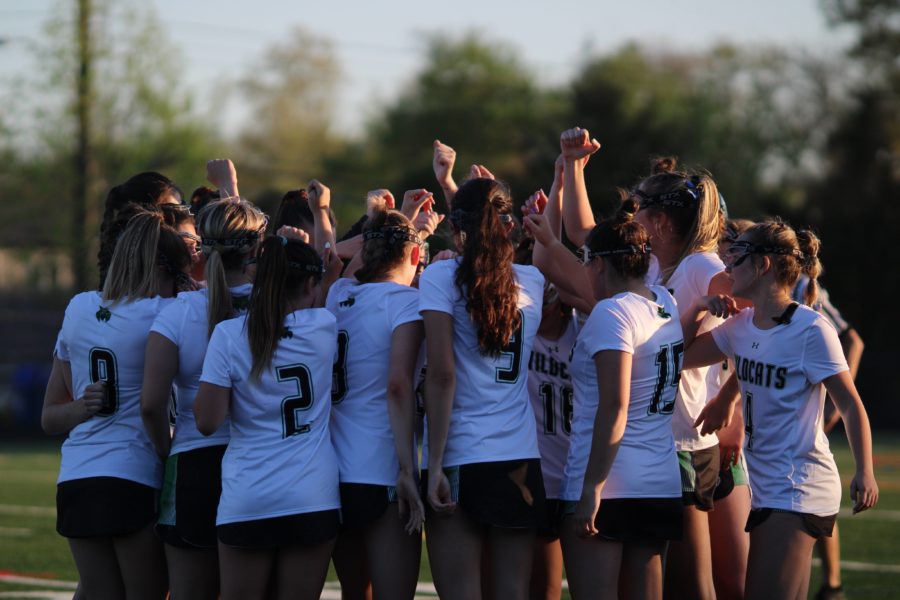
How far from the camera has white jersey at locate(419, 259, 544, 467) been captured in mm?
4715

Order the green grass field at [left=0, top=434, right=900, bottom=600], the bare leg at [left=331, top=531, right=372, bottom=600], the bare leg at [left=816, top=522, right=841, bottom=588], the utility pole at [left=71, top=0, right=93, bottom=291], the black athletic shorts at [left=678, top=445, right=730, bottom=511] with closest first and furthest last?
the bare leg at [left=331, top=531, right=372, bottom=600]
the black athletic shorts at [left=678, top=445, right=730, bottom=511]
the bare leg at [left=816, top=522, right=841, bottom=588]
the green grass field at [left=0, top=434, right=900, bottom=600]
the utility pole at [left=71, top=0, right=93, bottom=291]

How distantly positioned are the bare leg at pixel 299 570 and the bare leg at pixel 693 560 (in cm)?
160

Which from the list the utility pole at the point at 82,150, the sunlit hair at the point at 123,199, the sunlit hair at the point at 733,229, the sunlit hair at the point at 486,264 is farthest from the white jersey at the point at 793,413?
the utility pole at the point at 82,150

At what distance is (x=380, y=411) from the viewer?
15.9 feet

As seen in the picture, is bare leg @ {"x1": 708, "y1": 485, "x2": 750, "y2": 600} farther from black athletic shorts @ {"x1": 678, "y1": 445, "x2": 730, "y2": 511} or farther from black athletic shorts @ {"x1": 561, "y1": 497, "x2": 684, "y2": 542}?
black athletic shorts @ {"x1": 561, "y1": 497, "x2": 684, "y2": 542}

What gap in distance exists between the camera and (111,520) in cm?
483

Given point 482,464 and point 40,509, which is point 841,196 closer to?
point 40,509

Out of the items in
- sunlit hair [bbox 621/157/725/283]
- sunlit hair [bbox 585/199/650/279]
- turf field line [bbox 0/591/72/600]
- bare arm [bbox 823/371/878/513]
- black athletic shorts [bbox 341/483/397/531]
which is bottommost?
turf field line [bbox 0/591/72/600]

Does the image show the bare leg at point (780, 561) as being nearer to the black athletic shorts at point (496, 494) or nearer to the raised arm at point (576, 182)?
the black athletic shorts at point (496, 494)

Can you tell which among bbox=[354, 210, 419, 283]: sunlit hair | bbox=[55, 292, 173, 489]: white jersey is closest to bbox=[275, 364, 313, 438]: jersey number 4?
bbox=[354, 210, 419, 283]: sunlit hair

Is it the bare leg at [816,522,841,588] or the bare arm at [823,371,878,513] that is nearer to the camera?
the bare arm at [823,371,878,513]

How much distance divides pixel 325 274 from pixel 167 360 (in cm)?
90

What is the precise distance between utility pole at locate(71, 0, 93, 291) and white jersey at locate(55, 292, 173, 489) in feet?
91.4

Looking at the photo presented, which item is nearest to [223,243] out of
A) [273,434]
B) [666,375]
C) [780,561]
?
[273,434]
